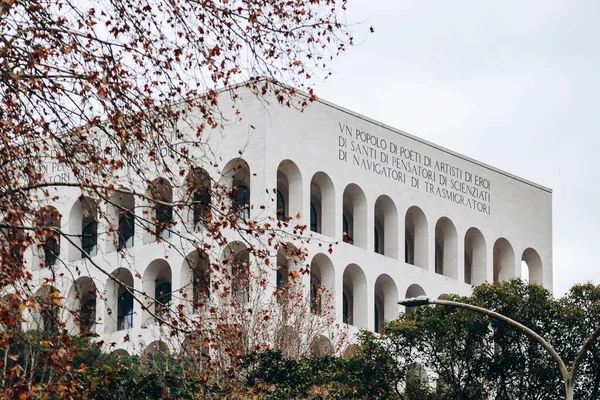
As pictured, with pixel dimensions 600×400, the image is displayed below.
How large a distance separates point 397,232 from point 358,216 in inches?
95.8

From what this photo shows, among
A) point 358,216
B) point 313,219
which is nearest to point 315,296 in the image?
point 358,216

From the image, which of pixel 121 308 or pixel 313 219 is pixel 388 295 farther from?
pixel 121 308

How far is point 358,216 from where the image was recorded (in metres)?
59.8

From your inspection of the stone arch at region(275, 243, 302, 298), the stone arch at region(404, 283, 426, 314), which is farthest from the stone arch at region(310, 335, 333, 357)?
the stone arch at region(404, 283, 426, 314)

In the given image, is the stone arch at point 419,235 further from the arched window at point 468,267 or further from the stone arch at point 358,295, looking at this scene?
the arched window at point 468,267

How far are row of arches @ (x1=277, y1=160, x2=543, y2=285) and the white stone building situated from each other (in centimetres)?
5

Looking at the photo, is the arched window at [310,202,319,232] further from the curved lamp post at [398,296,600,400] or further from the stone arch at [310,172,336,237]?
the curved lamp post at [398,296,600,400]

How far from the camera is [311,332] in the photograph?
46.5m

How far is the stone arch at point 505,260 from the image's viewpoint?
6744 centimetres

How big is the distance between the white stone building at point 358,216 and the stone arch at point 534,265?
0.20 ft

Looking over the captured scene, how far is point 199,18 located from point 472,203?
4860 cm

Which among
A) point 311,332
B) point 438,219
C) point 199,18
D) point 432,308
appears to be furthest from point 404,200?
point 199,18

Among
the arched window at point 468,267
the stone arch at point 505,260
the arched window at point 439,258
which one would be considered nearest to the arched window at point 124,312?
the arched window at point 439,258

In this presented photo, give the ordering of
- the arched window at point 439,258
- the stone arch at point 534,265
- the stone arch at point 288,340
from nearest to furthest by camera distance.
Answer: the stone arch at point 288,340 < the arched window at point 439,258 < the stone arch at point 534,265
